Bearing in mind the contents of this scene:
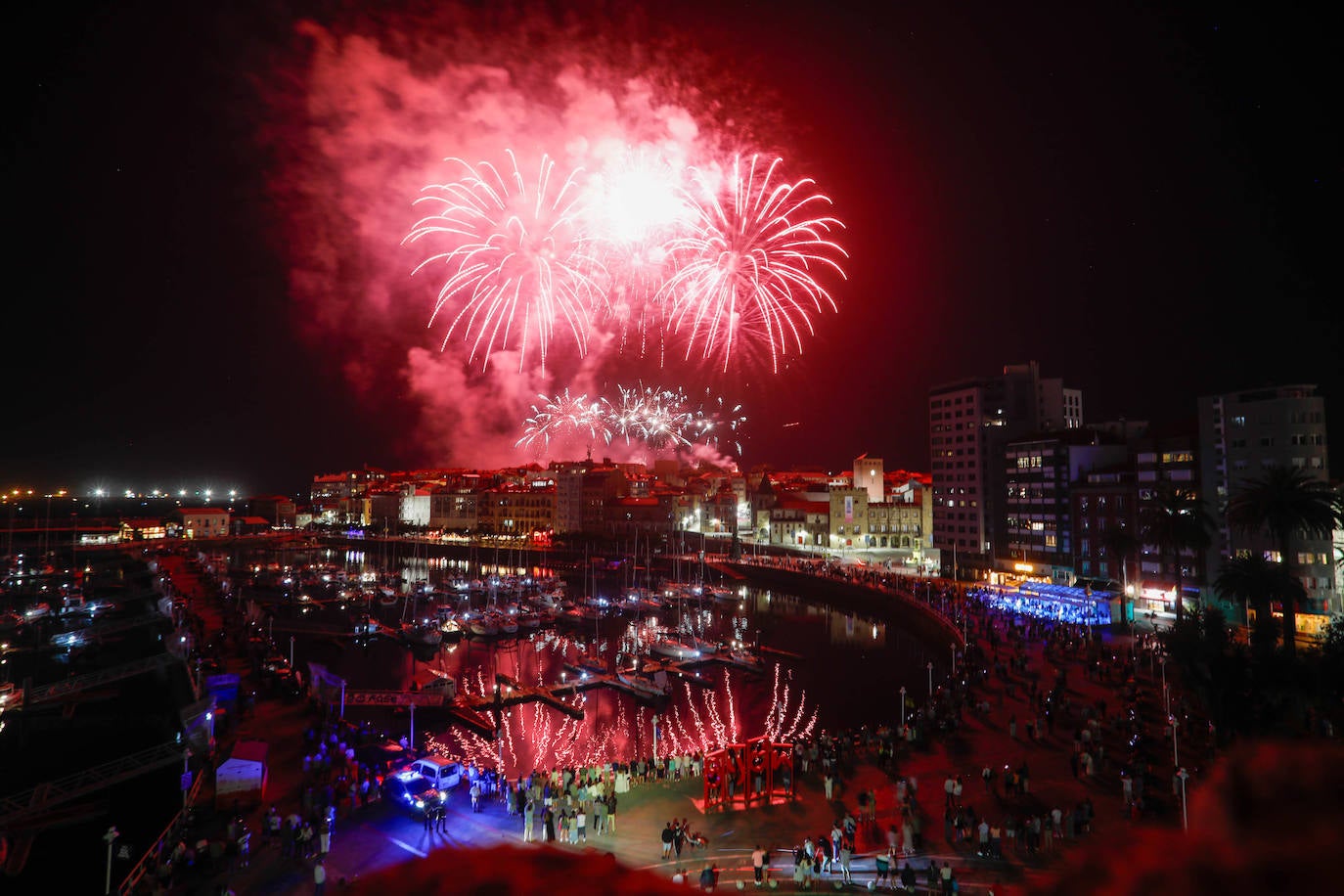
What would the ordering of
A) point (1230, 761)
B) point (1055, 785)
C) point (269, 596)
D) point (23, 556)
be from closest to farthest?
point (1230, 761)
point (1055, 785)
point (269, 596)
point (23, 556)

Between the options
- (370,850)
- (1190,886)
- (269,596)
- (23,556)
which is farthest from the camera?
(23,556)

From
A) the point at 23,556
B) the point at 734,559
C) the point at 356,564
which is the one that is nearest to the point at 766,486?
the point at 734,559

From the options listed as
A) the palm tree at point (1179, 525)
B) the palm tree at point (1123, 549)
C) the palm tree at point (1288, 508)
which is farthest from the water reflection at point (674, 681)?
the palm tree at point (1288, 508)

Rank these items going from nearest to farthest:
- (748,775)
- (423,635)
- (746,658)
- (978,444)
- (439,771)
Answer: (748,775) → (439,771) → (746,658) → (423,635) → (978,444)

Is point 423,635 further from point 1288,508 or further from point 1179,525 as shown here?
point 1288,508

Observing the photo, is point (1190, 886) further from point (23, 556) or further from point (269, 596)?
point (23, 556)

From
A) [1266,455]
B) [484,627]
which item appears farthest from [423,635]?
[1266,455]

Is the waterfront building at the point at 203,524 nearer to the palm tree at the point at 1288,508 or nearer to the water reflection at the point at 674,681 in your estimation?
the water reflection at the point at 674,681
